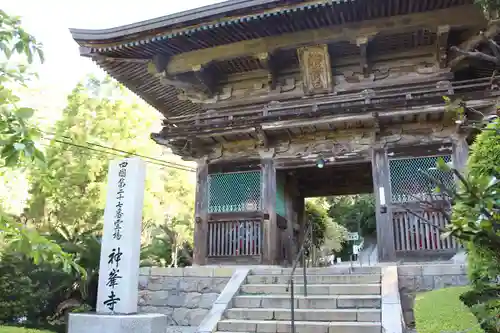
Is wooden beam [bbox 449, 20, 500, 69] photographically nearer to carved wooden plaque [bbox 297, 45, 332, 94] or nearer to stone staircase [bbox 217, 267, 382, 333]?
carved wooden plaque [bbox 297, 45, 332, 94]

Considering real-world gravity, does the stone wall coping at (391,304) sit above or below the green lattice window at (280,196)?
below

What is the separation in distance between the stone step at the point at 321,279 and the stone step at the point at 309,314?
111cm

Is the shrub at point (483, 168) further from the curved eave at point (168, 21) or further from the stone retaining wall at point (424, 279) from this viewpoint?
the curved eave at point (168, 21)

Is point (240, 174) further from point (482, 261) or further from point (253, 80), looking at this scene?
point (482, 261)

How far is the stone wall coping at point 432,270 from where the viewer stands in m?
7.02

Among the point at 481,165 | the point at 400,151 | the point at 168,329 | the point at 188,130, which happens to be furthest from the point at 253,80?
the point at 481,165

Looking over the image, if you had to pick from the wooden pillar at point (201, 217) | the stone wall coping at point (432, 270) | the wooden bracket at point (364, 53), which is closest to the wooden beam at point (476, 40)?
the wooden bracket at point (364, 53)

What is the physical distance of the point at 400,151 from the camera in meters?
8.91

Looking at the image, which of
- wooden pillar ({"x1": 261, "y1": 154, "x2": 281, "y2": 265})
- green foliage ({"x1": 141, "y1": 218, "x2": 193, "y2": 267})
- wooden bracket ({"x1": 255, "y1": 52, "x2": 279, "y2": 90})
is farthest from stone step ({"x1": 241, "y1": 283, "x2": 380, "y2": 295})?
green foliage ({"x1": 141, "y1": 218, "x2": 193, "y2": 267})

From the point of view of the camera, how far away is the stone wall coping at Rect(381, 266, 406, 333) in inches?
211

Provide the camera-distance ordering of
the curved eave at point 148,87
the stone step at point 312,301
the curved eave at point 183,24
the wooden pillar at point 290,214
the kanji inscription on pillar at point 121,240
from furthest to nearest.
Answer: the wooden pillar at point 290,214 < the curved eave at point 148,87 < the curved eave at point 183,24 < the stone step at point 312,301 < the kanji inscription on pillar at point 121,240

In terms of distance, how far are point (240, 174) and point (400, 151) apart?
356 centimetres

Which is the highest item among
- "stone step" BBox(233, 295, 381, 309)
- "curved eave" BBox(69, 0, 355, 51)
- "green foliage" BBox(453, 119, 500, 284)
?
"curved eave" BBox(69, 0, 355, 51)

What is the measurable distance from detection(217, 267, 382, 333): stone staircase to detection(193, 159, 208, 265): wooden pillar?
6.53 feet
